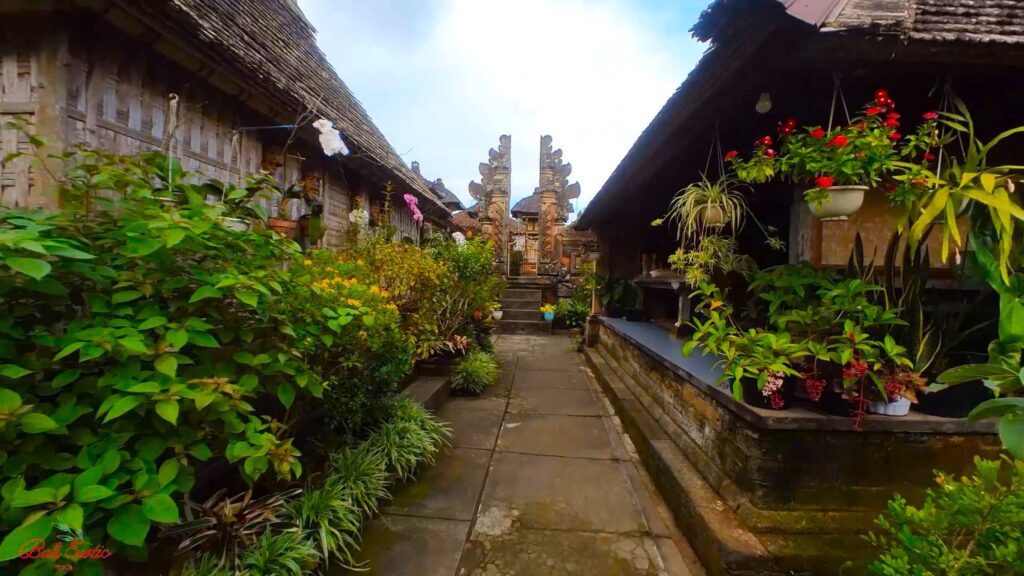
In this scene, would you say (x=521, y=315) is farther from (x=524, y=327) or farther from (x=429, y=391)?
(x=429, y=391)

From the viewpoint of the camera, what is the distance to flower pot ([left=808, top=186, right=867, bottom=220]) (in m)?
1.93

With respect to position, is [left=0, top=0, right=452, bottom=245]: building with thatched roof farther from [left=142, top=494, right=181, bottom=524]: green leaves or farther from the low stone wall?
the low stone wall

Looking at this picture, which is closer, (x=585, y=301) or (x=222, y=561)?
(x=222, y=561)

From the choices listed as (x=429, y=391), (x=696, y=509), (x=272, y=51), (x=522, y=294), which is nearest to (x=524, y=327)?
(x=522, y=294)

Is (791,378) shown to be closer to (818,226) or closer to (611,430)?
(818,226)

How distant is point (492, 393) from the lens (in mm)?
4777

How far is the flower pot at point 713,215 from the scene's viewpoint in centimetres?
265

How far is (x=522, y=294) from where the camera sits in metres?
11.6

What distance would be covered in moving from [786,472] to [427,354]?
347 cm

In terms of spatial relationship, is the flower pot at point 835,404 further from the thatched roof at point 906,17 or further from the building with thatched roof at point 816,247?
the thatched roof at point 906,17

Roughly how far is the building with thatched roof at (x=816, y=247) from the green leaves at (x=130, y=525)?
7.05 ft

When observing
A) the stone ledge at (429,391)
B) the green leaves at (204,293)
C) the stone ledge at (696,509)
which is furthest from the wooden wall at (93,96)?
the stone ledge at (696,509)

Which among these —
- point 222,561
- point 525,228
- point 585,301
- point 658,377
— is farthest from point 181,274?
point 525,228

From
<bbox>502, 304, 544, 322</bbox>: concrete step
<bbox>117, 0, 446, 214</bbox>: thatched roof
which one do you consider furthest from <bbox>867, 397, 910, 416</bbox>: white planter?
<bbox>502, 304, 544, 322</bbox>: concrete step
